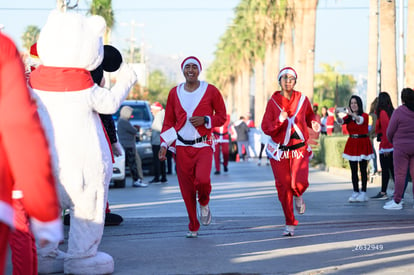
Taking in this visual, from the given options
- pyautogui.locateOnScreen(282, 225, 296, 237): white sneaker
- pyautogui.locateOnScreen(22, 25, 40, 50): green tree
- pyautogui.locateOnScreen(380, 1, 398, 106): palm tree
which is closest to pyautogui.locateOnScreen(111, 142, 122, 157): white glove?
pyautogui.locateOnScreen(282, 225, 296, 237): white sneaker

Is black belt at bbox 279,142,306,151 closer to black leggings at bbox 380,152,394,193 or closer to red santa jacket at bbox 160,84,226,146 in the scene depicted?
red santa jacket at bbox 160,84,226,146

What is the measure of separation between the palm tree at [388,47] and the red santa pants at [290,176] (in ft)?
50.6

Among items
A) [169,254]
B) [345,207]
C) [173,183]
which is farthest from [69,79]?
[173,183]

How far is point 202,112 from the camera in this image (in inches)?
390

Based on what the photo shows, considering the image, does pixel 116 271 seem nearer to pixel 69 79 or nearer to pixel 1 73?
pixel 69 79

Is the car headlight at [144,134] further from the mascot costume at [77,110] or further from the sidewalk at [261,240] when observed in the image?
the mascot costume at [77,110]

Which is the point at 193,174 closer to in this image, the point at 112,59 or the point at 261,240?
the point at 261,240

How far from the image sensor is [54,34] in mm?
6441

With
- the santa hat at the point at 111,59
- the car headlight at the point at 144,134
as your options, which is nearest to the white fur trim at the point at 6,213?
the santa hat at the point at 111,59

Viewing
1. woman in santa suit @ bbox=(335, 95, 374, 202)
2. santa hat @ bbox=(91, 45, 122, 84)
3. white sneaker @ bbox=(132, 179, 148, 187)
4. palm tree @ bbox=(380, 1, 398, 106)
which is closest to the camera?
santa hat @ bbox=(91, 45, 122, 84)

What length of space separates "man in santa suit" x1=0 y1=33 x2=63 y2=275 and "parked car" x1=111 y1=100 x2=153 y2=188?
16593 mm

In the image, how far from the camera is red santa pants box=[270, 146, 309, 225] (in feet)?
32.3

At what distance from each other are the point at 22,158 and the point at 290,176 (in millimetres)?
6854

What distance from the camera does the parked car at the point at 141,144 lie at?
20.7 metres
